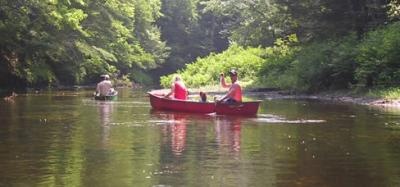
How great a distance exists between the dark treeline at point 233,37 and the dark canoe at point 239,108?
10.7m

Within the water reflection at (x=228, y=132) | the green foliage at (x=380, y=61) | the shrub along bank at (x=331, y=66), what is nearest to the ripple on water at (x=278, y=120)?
the water reflection at (x=228, y=132)

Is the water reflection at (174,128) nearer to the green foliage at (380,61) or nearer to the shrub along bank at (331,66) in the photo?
the green foliage at (380,61)

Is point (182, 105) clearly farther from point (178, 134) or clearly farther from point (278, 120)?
point (178, 134)

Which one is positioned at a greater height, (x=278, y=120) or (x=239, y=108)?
(x=239, y=108)

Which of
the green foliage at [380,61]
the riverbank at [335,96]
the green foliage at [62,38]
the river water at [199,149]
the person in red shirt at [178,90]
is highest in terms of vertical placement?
the green foliage at [62,38]

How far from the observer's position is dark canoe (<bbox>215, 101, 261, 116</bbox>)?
79.8 ft

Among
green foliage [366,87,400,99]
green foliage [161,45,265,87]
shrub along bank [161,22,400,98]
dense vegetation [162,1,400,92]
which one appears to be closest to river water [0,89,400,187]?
green foliage [366,87,400,99]

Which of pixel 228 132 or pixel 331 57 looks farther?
pixel 331 57

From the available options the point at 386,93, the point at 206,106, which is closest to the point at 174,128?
the point at 206,106

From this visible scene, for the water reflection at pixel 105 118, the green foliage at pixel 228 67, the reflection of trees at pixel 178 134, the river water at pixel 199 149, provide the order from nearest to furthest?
the river water at pixel 199 149 → the reflection of trees at pixel 178 134 → the water reflection at pixel 105 118 → the green foliage at pixel 228 67

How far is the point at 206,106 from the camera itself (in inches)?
1005

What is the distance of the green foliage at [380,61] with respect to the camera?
33438mm

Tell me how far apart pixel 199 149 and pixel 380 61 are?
20327 millimetres

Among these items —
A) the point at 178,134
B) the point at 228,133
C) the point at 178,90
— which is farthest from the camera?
the point at 178,90
